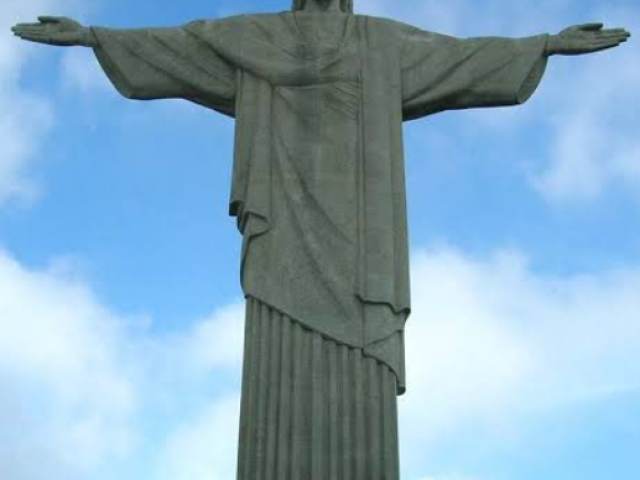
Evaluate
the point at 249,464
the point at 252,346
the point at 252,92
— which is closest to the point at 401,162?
the point at 252,92

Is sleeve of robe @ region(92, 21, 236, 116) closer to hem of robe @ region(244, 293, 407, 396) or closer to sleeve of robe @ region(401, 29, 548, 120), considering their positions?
sleeve of robe @ region(401, 29, 548, 120)

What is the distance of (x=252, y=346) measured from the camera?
15.9 meters

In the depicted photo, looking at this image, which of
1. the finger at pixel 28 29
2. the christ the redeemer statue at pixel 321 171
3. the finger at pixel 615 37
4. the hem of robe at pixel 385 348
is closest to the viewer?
the christ the redeemer statue at pixel 321 171

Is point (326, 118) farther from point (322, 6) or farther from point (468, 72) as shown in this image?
point (468, 72)

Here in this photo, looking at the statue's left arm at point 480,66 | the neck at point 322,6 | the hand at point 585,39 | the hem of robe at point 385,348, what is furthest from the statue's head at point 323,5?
the hem of robe at point 385,348

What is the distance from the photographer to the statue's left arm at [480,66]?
1773 centimetres

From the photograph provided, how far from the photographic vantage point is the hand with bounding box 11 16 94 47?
17500 millimetres

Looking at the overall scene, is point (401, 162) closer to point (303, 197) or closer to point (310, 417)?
point (303, 197)

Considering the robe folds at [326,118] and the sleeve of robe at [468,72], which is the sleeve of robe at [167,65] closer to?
the robe folds at [326,118]

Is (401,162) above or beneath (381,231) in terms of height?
above

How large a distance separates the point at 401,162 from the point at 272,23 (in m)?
2.72

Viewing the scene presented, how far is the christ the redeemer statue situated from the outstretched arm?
0.8 inches

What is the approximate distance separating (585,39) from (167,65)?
573 centimetres

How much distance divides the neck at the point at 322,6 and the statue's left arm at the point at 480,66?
113 cm
